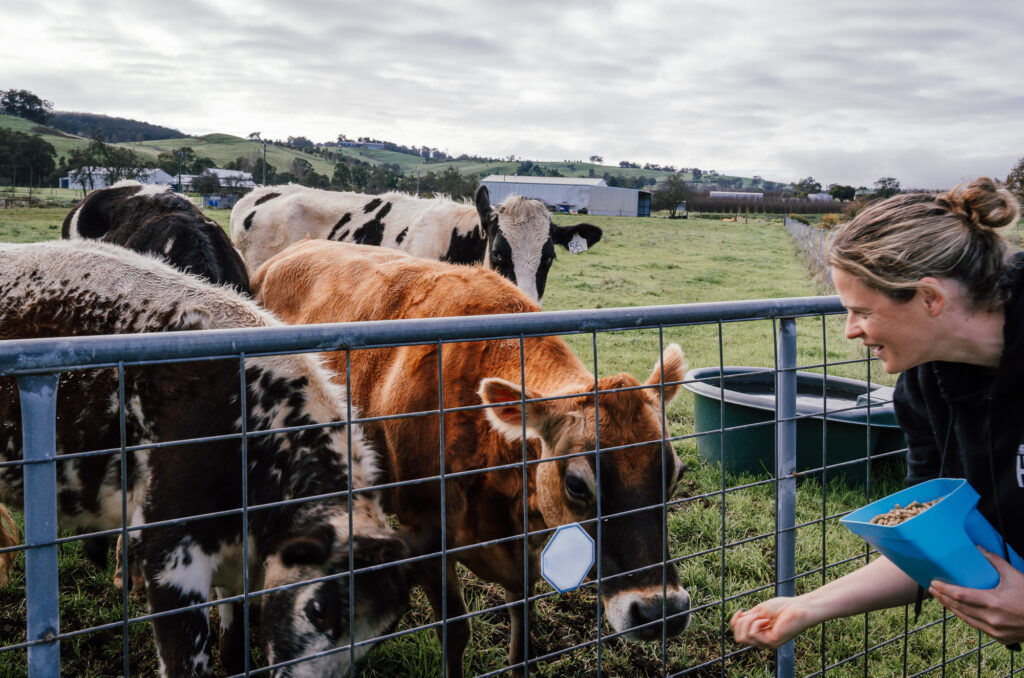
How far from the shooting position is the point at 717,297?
16.7 meters

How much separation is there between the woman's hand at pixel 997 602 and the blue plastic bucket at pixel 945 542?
0.06ft

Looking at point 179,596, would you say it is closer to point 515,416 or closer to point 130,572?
point 130,572

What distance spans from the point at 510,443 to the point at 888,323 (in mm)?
1623

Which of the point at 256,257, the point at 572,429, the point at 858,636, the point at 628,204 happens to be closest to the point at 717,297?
the point at 256,257

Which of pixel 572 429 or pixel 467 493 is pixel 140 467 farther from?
pixel 572 429

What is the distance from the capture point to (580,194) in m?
87.1

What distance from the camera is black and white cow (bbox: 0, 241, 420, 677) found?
2213 mm

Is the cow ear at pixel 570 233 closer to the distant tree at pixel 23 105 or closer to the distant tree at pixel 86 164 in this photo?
the distant tree at pixel 86 164

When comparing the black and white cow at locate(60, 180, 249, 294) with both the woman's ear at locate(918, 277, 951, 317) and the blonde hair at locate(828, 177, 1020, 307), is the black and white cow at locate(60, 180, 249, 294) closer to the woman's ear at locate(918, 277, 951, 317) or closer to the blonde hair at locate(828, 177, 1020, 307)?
the blonde hair at locate(828, 177, 1020, 307)

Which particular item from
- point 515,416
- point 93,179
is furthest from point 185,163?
point 515,416

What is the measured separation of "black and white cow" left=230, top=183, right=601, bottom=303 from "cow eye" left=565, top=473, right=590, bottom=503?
5.19m

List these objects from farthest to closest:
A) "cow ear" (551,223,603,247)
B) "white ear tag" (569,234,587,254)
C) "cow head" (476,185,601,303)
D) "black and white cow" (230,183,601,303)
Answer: "white ear tag" (569,234,587,254) → "cow ear" (551,223,603,247) → "black and white cow" (230,183,601,303) → "cow head" (476,185,601,303)

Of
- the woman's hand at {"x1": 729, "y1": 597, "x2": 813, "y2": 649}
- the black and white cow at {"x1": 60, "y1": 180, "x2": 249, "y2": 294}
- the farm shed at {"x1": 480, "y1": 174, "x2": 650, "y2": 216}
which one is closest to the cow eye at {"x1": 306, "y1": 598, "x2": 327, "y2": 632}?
the woman's hand at {"x1": 729, "y1": 597, "x2": 813, "y2": 649}

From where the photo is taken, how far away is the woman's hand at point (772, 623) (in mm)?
1924
